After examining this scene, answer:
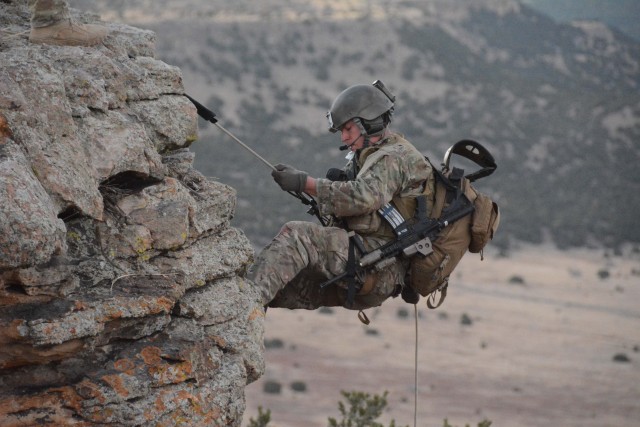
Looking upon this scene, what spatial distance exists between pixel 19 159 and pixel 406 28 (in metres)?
67.7

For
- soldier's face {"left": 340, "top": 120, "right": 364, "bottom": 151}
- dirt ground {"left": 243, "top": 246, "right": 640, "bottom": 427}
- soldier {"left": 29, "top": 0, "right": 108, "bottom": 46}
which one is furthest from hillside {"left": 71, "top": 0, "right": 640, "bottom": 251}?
soldier {"left": 29, "top": 0, "right": 108, "bottom": 46}

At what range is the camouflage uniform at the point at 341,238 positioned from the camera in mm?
7441

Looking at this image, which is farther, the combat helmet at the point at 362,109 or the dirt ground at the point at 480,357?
the dirt ground at the point at 480,357

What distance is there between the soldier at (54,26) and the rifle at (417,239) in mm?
2428

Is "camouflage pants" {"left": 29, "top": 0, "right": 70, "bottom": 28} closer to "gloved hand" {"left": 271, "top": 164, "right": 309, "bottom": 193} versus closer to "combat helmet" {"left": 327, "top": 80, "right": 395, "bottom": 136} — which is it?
"gloved hand" {"left": 271, "top": 164, "right": 309, "bottom": 193}

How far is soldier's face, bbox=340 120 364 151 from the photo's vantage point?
7984mm

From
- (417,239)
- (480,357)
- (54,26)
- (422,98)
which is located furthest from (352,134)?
(422,98)

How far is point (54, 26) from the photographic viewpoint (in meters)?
6.91

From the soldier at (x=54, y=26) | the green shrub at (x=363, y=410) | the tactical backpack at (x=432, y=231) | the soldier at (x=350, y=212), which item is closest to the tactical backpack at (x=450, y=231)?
the tactical backpack at (x=432, y=231)

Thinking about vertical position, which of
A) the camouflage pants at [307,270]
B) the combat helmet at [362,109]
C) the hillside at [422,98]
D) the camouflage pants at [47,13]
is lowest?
the camouflage pants at [307,270]

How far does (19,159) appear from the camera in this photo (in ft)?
18.5

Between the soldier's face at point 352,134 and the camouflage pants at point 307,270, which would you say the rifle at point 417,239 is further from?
the soldier's face at point 352,134

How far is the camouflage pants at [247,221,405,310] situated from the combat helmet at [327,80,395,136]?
33.1 inches

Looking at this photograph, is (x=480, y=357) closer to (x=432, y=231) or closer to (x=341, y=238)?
(x=432, y=231)
